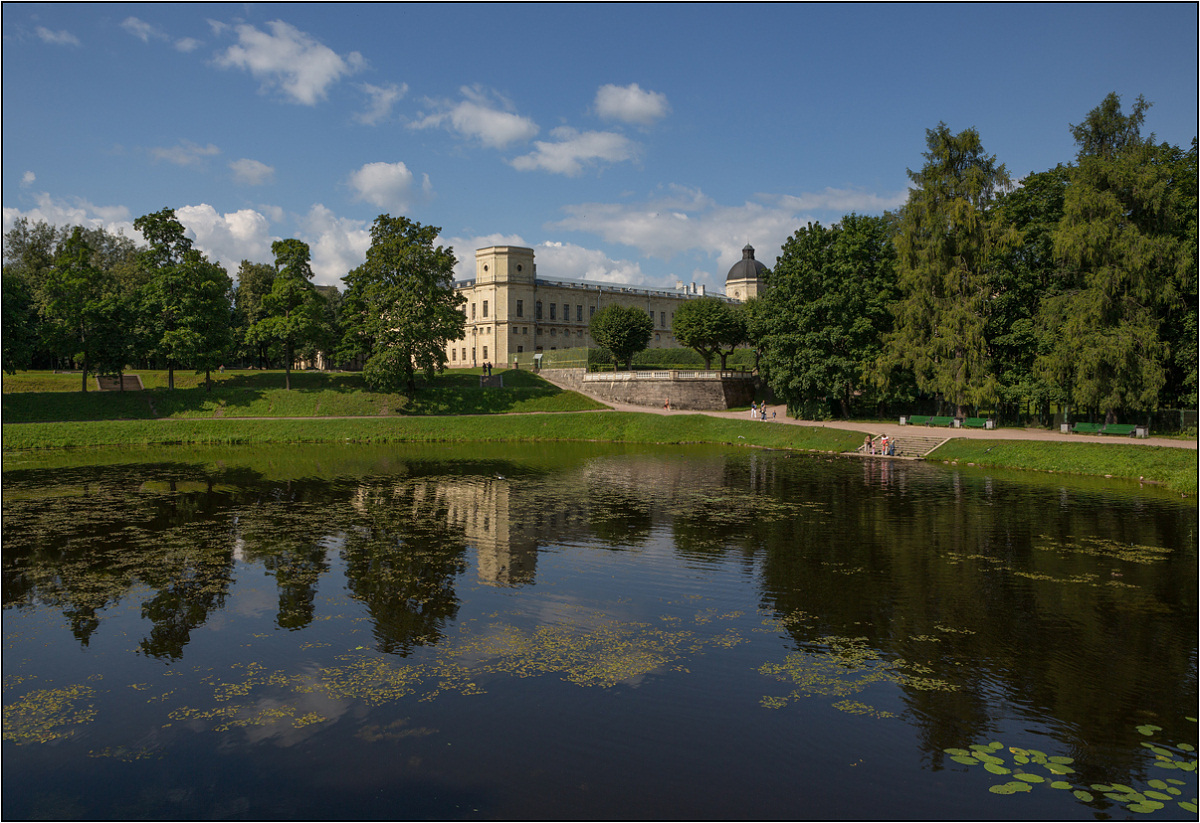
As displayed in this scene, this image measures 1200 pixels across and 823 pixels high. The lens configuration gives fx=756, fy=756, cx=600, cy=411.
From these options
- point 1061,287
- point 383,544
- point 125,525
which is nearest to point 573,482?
point 383,544

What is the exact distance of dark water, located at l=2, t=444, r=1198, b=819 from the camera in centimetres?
776

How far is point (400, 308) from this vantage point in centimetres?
5475

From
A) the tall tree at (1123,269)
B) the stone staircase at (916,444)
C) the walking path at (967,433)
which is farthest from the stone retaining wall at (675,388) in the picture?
the tall tree at (1123,269)

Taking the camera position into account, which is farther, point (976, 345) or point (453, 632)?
point (976, 345)

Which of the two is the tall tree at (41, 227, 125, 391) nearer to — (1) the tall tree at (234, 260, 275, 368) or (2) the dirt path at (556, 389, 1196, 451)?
(1) the tall tree at (234, 260, 275, 368)

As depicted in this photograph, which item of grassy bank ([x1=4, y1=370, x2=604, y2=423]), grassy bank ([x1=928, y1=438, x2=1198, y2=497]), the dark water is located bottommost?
the dark water

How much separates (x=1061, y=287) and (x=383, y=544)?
3779 cm

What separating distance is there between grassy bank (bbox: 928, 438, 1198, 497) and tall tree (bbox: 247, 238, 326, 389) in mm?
43992

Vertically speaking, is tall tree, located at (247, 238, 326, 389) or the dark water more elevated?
tall tree, located at (247, 238, 326, 389)

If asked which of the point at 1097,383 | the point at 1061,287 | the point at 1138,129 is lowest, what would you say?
the point at 1097,383

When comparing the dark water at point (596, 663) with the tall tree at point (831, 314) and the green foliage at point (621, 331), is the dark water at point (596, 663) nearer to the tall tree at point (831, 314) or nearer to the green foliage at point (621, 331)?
the tall tree at point (831, 314)

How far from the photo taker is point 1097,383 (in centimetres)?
3488

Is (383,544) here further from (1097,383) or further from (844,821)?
(1097,383)

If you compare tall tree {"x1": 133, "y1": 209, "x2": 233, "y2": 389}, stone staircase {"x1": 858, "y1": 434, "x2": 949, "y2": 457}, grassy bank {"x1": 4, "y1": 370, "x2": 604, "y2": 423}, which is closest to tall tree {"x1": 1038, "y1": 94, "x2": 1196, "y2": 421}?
stone staircase {"x1": 858, "y1": 434, "x2": 949, "y2": 457}
